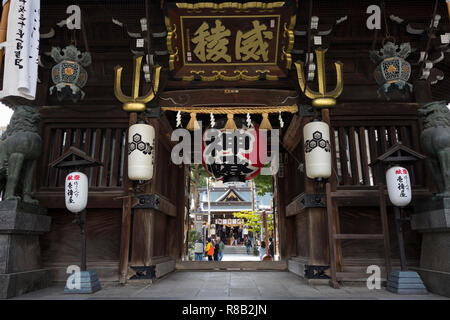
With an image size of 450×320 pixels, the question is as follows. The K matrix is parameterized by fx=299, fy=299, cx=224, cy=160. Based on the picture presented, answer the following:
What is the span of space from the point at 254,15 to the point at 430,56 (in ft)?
14.3

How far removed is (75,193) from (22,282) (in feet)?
5.68

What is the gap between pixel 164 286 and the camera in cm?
591

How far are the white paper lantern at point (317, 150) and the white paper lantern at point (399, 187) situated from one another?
1.21 m

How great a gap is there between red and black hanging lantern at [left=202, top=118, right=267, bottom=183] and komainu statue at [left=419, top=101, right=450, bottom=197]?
11.7 ft

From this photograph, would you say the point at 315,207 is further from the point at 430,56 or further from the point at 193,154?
the point at 193,154

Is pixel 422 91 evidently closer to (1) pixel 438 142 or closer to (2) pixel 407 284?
(1) pixel 438 142

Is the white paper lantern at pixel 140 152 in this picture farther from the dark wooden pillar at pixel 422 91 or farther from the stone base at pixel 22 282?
the dark wooden pillar at pixel 422 91

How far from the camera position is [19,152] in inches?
224

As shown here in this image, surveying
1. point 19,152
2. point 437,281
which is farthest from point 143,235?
point 437,281

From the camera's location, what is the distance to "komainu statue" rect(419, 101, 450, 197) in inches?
209

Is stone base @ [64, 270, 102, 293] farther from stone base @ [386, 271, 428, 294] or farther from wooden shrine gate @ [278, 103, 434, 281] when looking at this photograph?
stone base @ [386, 271, 428, 294]

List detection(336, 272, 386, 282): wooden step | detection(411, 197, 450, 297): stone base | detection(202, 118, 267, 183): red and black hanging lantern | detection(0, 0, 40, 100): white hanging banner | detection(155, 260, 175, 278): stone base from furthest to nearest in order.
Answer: detection(202, 118, 267, 183): red and black hanging lantern → detection(155, 260, 175, 278): stone base → detection(336, 272, 386, 282): wooden step → detection(0, 0, 40, 100): white hanging banner → detection(411, 197, 450, 297): stone base

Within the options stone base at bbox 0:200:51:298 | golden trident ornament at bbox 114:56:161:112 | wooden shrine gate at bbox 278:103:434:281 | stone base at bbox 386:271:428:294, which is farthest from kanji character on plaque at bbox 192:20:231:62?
stone base at bbox 386:271:428:294

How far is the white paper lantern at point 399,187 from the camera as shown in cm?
516
